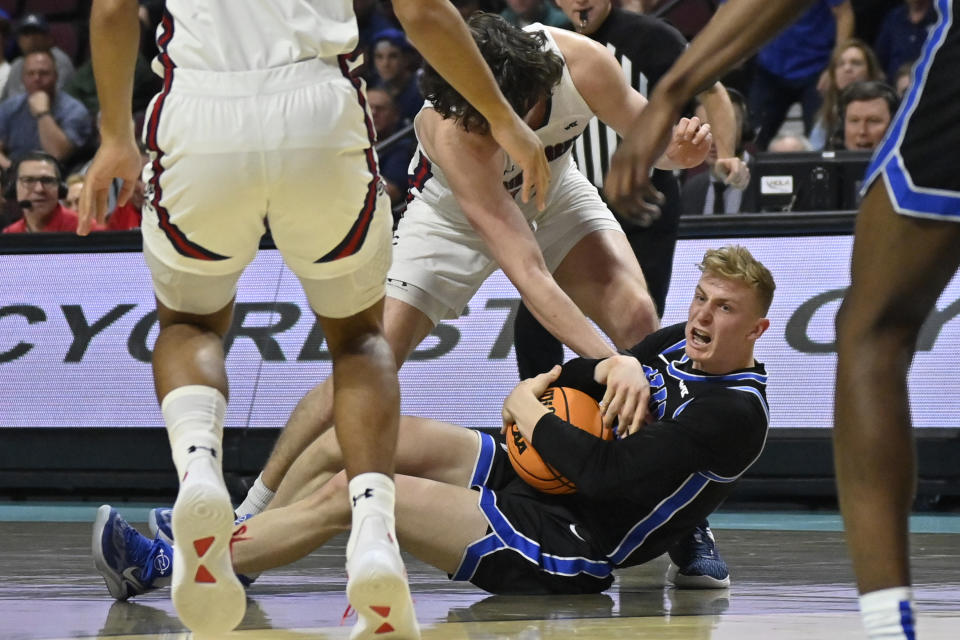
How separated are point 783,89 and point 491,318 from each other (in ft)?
12.7

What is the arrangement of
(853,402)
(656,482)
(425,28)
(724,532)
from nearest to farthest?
1. (853,402)
2. (425,28)
3. (656,482)
4. (724,532)

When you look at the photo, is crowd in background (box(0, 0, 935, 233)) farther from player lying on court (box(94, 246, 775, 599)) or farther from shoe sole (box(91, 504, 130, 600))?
shoe sole (box(91, 504, 130, 600))

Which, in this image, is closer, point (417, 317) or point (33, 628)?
point (33, 628)

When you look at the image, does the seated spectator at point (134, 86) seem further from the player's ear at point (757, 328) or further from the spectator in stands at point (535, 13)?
the player's ear at point (757, 328)

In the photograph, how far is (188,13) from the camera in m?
2.80

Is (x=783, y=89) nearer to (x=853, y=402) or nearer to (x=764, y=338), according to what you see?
(x=764, y=338)

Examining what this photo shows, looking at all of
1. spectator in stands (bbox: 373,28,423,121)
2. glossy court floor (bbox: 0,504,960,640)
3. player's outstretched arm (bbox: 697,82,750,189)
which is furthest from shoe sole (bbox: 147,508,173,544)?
spectator in stands (bbox: 373,28,423,121)

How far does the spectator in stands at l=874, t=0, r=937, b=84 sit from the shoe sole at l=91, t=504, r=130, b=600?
6.28m

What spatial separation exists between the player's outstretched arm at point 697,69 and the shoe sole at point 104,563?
1.98 metres

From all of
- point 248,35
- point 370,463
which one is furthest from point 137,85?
point 370,463

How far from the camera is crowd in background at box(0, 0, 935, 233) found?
7.73 metres

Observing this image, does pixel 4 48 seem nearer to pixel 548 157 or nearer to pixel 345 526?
pixel 548 157

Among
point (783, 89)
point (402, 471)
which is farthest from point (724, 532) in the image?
point (783, 89)

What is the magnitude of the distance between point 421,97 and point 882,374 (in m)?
7.73
